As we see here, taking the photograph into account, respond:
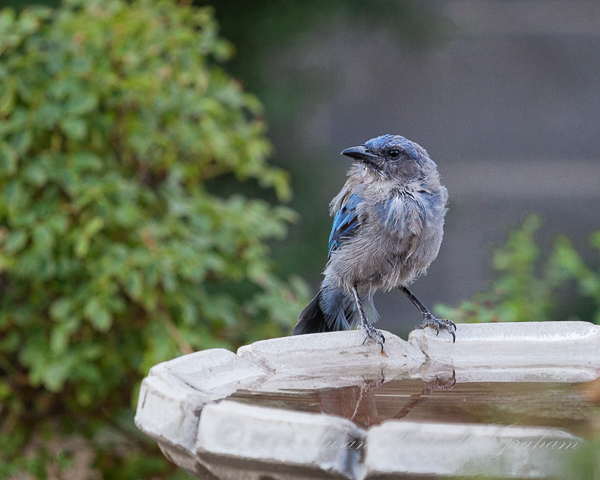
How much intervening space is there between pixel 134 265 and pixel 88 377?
A: 63 cm

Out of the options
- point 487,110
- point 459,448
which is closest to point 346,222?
point 459,448

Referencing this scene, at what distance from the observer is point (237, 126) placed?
4324 millimetres

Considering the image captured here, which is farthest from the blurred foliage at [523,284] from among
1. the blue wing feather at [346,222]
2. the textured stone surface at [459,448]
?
the textured stone surface at [459,448]

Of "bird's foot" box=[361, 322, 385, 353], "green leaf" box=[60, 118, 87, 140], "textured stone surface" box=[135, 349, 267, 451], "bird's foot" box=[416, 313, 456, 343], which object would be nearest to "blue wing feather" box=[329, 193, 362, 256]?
"bird's foot" box=[416, 313, 456, 343]

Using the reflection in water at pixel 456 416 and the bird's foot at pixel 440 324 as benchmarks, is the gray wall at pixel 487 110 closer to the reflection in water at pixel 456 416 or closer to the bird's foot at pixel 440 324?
the bird's foot at pixel 440 324

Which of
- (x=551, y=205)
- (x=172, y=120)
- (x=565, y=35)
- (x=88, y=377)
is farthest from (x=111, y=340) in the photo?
(x=565, y=35)

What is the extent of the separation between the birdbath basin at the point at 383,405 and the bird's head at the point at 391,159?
31.1 inches

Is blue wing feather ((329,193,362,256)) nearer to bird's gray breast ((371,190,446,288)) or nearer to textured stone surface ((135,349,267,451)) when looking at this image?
bird's gray breast ((371,190,446,288))

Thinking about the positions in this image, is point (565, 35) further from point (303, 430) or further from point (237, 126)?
point (303, 430)

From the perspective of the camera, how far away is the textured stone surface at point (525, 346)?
235 centimetres

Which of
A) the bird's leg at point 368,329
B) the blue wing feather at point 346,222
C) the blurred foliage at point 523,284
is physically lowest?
the bird's leg at point 368,329

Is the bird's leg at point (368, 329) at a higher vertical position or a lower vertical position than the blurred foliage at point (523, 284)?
lower

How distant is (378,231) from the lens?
9.70ft

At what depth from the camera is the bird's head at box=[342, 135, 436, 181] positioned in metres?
3.10
